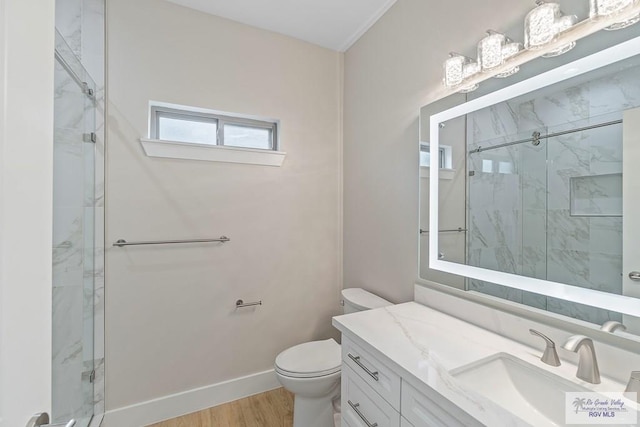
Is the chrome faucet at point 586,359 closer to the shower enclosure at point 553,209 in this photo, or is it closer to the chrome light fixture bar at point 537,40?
the shower enclosure at point 553,209

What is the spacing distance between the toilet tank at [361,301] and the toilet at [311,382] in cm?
1

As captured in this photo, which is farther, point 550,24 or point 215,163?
point 215,163

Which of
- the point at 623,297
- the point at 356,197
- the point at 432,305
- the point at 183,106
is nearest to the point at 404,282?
the point at 432,305

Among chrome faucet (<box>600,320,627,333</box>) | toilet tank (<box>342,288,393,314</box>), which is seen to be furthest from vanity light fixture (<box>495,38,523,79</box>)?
toilet tank (<box>342,288,393,314</box>)

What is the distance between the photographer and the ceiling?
1.79 meters

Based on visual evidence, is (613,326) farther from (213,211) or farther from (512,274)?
(213,211)

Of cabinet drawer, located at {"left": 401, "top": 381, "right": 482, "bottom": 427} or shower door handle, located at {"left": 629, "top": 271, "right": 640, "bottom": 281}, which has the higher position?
shower door handle, located at {"left": 629, "top": 271, "right": 640, "bottom": 281}

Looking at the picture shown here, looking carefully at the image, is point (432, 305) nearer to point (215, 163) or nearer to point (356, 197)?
point (356, 197)

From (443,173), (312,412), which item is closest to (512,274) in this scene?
(443,173)

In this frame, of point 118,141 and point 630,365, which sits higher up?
point 118,141

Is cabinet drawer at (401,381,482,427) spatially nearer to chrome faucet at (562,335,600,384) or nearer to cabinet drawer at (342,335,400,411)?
cabinet drawer at (342,335,400,411)

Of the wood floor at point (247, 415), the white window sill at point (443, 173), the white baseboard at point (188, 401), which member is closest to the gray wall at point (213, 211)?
the white baseboard at point (188, 401)

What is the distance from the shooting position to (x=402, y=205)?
1.70 metres

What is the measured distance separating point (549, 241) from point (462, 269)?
387 millimetres
